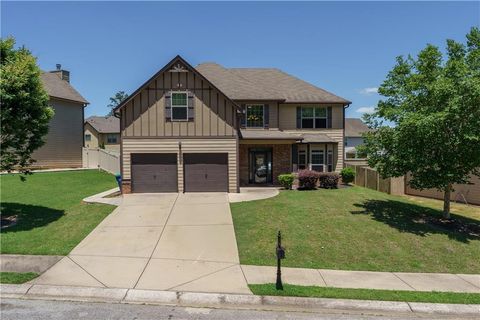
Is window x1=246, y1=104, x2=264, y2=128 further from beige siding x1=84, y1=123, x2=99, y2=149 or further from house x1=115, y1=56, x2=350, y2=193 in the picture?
beige siding x1=84, y1=123, x2=99, y2=149

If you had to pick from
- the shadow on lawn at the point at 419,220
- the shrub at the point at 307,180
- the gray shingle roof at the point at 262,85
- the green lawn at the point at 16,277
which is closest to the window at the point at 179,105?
the gray shingle roof at the point at 262,85

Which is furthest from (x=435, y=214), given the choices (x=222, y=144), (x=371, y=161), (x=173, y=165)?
(x=173, y=165)

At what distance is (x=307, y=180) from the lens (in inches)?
802

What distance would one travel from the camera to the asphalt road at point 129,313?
21.0ft

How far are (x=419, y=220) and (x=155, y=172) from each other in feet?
42.2

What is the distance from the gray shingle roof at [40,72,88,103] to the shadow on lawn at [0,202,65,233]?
62.0 ft

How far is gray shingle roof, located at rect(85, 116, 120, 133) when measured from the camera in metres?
50.0

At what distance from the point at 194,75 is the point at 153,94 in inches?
94.8

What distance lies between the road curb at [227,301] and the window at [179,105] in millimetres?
12107

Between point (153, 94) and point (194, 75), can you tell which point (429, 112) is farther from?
point (153, 94)

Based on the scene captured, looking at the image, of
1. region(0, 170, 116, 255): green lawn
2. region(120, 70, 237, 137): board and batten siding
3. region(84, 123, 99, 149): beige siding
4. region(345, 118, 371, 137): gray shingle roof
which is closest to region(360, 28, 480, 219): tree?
region(120, 70, 237, 137): board and batten siding

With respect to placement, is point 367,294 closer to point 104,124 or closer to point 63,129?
point 63,129

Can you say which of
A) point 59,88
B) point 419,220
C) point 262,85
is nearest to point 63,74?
point 59,88

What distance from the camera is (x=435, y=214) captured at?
15477mm
